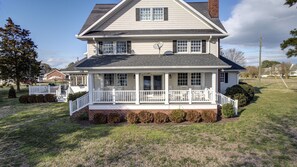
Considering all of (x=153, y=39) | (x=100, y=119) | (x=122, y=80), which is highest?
(x=153, y=39)

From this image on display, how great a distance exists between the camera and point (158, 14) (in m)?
14.9

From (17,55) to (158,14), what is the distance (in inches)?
961

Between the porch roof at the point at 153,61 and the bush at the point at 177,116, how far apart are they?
2.92 metres

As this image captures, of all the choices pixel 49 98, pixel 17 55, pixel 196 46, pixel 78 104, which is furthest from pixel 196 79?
pixel 17 55

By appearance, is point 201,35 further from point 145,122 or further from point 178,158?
point 178,158

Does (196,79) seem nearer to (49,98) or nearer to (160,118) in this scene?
(160,118)

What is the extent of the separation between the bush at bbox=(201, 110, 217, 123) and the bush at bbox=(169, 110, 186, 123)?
121 centimetres

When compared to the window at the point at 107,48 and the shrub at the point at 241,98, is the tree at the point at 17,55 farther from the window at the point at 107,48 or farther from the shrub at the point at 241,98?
the shrub at the point at 241,98

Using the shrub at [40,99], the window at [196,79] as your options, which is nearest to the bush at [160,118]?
the window at [196,79]

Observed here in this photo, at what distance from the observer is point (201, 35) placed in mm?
13789

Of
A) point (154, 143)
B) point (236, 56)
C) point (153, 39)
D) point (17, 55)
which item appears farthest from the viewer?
point (236, 56)

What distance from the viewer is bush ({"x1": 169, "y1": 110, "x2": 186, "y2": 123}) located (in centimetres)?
1130

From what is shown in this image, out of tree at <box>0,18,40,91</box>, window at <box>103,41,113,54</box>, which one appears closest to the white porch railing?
window at <box>103,41,113,54</box>

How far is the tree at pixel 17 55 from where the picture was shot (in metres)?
26.9
